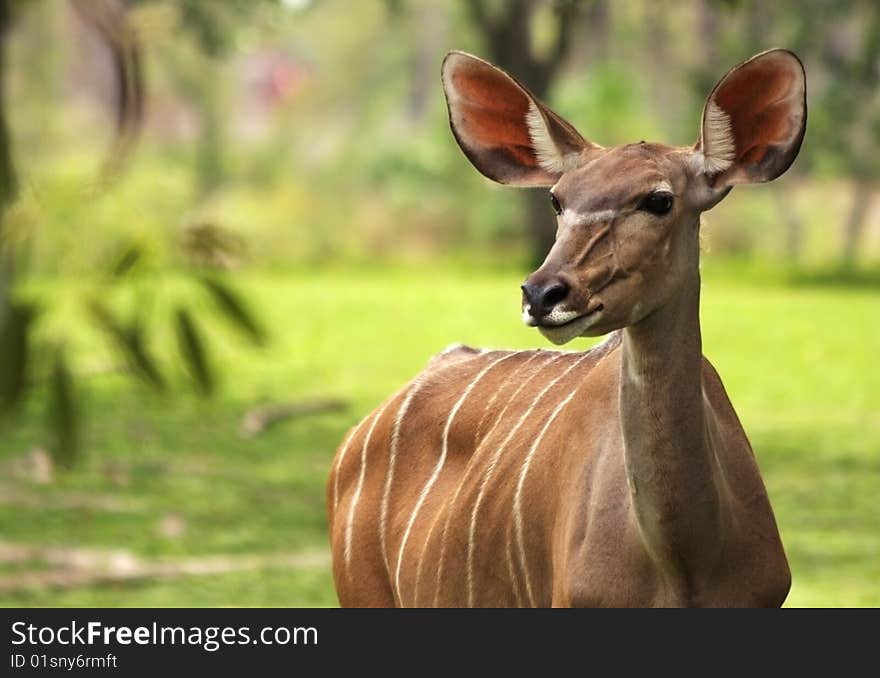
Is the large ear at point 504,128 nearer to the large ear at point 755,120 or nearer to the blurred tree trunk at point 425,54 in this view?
the large ear at point 755,120

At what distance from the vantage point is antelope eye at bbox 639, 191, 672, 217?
2482 mm

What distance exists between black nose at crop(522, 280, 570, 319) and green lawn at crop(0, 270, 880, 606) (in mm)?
1653

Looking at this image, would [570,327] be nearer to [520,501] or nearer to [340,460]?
[520,501]

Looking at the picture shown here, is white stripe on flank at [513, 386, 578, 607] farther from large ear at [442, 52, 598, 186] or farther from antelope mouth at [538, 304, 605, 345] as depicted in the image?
antelope mouth at [538, 304, 605, 345]

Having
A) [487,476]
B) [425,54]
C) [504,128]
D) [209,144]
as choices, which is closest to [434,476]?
[487,476]

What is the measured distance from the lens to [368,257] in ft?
60.8

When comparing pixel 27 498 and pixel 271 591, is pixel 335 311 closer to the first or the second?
pixel 27 498

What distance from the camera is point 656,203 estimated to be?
249cm

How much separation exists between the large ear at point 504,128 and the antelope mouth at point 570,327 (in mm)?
368

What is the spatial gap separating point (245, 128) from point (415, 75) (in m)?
3.67

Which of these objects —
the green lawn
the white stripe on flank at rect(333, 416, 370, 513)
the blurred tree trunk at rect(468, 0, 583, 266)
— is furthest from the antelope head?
the blurred tree trunk at rect(468, 0, 583, 266)

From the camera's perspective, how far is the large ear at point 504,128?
8.92ft

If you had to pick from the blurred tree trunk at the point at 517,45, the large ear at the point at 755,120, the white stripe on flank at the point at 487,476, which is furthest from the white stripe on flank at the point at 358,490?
the blurred tree trunk at the point at 517,45

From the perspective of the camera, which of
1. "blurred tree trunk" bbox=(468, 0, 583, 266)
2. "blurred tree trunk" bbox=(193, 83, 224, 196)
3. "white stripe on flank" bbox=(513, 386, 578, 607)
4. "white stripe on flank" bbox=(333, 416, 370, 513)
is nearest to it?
"white stripe on flank" bbox=(513, 386, 578, 607)
